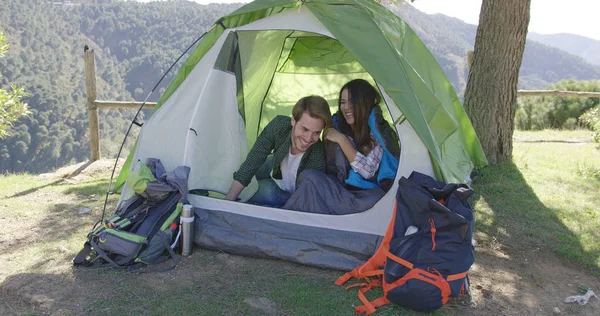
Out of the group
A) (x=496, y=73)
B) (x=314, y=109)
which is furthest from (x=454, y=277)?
(x=496, y=73)

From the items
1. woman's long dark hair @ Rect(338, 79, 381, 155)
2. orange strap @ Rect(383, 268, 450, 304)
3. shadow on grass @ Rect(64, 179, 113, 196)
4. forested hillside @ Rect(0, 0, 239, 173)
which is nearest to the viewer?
orange strap @ Rect(383, 268, 450, 304)

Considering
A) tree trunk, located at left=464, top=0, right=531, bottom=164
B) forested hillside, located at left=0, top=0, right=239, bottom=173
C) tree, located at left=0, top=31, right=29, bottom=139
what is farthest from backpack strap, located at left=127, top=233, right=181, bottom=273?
forested hillside, located at left=0, top=0, right=239, bottom=173

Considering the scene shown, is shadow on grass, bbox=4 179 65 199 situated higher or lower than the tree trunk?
lower

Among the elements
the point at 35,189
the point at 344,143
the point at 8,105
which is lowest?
the point at 35,189

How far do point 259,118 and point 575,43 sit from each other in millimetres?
130236

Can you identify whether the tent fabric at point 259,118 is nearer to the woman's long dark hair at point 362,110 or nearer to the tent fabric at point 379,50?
the tent fabric at point 379,50

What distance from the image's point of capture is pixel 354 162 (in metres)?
2.87

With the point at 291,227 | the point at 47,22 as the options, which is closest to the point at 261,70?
the point at 291,227

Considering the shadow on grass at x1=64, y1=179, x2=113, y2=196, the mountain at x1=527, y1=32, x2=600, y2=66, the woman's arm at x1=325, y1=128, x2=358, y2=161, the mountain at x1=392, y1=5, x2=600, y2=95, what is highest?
the mountain at x1=527, y1=32, x2=600, y2=66

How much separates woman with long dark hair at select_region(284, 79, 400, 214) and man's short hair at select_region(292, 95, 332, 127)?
0.09 meters

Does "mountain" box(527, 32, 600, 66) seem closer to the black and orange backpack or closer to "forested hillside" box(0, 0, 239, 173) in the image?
"forested hillside" box(0, 0, 239, 173)

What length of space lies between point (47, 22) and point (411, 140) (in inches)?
1929

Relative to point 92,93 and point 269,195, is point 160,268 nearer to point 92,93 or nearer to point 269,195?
point 269,195

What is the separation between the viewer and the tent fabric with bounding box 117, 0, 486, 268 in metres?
2.66
